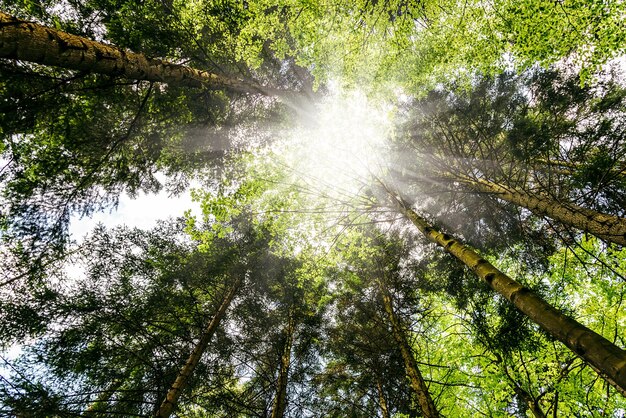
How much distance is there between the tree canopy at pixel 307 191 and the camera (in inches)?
172

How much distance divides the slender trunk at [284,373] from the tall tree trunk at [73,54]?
627 centimetres

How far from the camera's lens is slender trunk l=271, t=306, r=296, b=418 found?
5.91 metres

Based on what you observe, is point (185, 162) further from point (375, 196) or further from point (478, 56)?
point (478, 56)

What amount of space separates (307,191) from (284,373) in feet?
15.6

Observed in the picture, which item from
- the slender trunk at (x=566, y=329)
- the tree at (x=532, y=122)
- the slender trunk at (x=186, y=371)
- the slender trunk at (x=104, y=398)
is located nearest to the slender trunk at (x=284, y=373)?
the slender trunk at (x=186, y=371)

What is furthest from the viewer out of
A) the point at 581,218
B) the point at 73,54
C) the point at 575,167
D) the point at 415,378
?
the point at 575,167

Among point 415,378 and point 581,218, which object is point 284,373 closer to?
point 415,378

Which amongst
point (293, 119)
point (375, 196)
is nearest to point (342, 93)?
point (293, 119)

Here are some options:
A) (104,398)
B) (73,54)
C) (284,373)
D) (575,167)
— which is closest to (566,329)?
(575,167)

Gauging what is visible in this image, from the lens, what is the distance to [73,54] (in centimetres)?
317

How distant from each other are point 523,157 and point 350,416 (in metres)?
8.50

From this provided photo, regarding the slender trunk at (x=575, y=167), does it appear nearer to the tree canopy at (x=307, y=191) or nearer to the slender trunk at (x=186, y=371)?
the tree canopy at (x=307, y=191)

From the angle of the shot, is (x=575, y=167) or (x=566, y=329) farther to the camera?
(x=575, y=167)

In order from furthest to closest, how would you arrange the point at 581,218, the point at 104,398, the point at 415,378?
1. the point at 104,398
2. the point at 415,378
3. the point at 581,218
